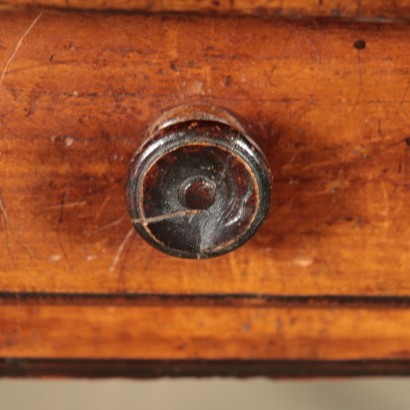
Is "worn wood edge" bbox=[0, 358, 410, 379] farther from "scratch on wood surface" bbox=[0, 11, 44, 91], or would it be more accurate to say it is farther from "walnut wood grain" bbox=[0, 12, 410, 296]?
"scratch on wood surface" bbox=[0, 11, 44, 91]

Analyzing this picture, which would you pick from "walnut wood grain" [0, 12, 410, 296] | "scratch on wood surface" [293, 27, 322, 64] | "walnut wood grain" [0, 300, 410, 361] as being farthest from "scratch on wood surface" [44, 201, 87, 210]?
"scratch on wood surface" [293, 27, 322, 64]

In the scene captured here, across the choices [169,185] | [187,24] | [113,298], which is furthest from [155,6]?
[113,298]

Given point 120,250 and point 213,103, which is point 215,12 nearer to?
point 213,103

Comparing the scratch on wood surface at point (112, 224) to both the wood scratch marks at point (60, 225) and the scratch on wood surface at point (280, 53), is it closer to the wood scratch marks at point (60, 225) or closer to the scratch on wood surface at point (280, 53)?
the wood scratch marks at point (60, 225)

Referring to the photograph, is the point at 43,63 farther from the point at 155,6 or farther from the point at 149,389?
the point at 149,389

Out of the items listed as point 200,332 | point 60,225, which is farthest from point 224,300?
point 60,225

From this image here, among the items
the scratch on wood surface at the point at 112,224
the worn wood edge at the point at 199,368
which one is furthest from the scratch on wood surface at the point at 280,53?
the worn wood edge at the point at 199,368
